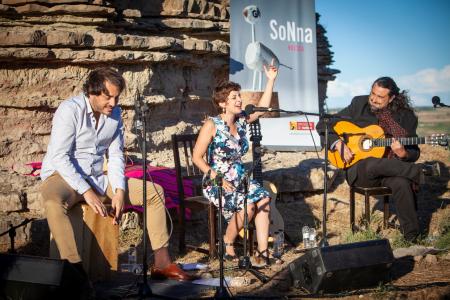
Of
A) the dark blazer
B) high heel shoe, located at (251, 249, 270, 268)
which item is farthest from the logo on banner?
high heel shoe, located at (251, 249, 270, 268)

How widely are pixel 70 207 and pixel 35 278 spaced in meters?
0.99

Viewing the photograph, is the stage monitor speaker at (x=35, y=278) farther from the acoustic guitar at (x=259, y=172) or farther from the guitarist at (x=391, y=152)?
the guitarist at (x=391, y=152)

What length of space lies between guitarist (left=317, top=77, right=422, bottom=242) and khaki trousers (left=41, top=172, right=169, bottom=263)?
2267 mm

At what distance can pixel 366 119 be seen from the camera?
704 cm

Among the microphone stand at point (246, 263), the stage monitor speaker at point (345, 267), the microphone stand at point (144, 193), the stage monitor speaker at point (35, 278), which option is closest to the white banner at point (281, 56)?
the microphone stand at point (246, 263)

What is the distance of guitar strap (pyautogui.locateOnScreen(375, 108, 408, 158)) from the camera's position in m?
6.83

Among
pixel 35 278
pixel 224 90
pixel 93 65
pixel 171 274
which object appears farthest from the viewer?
pixel 93 65

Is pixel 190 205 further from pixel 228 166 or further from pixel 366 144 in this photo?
pixel 366 144

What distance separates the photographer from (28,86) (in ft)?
25.5

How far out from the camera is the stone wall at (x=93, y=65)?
7.60 metres

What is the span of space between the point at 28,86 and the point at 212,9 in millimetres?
4009

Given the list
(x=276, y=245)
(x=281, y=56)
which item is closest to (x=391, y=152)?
(x=276, y=245)

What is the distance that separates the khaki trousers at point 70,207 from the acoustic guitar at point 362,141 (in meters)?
2.59

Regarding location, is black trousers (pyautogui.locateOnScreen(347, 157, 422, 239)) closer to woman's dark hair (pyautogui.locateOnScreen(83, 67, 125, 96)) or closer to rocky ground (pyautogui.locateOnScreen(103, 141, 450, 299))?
rocky ground (pyautogui.locateOnScreen(103, 141, 450, 299))
